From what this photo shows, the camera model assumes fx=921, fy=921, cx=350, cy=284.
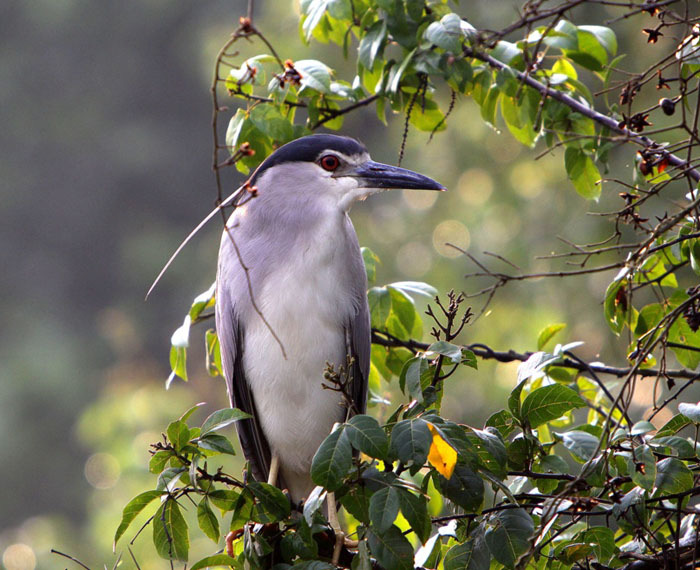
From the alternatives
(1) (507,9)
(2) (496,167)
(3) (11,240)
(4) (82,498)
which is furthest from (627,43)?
(3) (11,240)

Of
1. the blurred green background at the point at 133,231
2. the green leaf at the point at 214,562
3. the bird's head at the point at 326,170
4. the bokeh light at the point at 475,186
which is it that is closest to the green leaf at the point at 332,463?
the green leaf at the point at 214,562

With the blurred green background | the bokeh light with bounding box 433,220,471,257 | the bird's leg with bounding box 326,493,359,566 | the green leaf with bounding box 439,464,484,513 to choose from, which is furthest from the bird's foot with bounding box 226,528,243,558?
the bokeh light with bounding box 433,220,471,257

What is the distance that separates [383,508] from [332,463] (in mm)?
98

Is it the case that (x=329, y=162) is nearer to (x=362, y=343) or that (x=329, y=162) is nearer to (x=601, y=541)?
(x=362, y=343)

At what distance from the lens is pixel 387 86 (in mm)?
2031

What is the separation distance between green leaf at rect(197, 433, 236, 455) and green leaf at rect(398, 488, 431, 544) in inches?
11.3

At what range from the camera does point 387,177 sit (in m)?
2.43

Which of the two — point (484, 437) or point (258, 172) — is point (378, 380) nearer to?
point (258, 172)

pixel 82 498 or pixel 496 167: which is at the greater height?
pixel 496 167

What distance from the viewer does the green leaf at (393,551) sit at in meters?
1.37

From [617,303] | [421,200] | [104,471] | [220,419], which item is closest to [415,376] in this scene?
[220,419]

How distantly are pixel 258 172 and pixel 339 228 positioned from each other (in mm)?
306

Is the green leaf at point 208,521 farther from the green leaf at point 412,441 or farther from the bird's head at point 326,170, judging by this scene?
the bird's head at point 326,170

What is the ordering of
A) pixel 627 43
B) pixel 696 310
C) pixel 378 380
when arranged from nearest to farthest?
pixel 696 310 → pixel 378 380 → pixel 627 43
